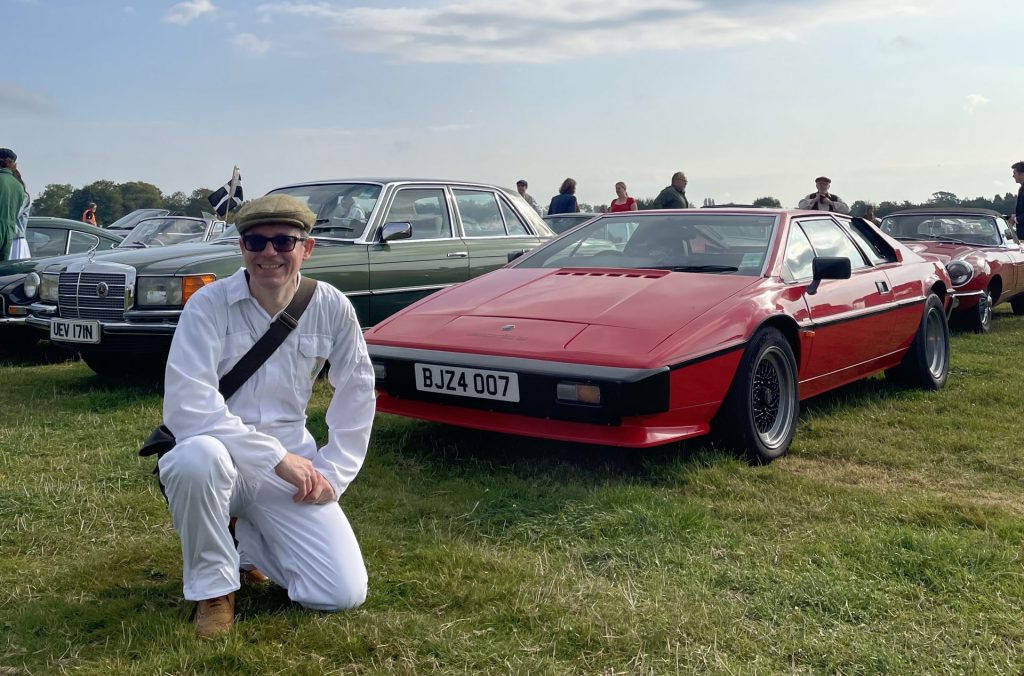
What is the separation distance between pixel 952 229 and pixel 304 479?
32.0 feet

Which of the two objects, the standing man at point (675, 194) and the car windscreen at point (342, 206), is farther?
the standing man at point (675, 194)

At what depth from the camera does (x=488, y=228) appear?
24.7 ft

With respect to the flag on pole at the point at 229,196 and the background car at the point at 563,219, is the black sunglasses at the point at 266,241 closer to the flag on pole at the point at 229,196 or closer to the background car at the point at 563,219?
the flag on pole at the point at 229,196

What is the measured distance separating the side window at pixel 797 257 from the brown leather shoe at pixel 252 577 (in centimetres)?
294

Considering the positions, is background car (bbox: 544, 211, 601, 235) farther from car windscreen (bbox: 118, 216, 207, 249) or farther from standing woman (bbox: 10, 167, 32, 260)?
standing woman (bbox: 10, 167, 32, 260)

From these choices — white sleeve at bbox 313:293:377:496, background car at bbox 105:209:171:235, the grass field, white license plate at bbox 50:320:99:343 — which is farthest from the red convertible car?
background car at bbox 105:209:171:235

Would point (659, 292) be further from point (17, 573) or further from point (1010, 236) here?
point (1010, 236)

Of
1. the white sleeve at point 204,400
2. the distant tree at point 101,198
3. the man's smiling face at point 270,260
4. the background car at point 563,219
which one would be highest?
the distant tree at point 101,198

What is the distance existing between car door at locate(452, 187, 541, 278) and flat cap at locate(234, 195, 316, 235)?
440 cm

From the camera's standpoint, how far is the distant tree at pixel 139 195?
45281mm

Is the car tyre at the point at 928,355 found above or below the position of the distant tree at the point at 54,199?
below

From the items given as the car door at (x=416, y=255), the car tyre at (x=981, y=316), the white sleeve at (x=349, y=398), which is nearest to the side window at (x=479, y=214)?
the car door at (x=416, y=255)

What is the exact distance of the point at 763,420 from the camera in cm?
439

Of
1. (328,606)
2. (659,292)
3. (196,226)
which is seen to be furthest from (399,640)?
(196,226)
